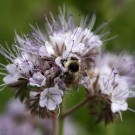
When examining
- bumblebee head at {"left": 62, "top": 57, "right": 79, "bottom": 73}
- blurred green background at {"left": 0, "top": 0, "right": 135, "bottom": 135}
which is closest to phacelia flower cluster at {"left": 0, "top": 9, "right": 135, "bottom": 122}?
bumblebee head at {"left": 62, "top": 57, "right": 79, "bottom": 73}

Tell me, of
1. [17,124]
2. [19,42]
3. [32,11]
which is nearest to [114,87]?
[19,42]

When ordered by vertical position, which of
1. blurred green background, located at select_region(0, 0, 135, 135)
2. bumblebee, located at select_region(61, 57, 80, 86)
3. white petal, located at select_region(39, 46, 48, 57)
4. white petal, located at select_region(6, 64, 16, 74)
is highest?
blurred green background, located at select_region(0, 0, 135, 135)

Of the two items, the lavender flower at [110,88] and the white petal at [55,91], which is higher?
the lavender flower at [110,88]

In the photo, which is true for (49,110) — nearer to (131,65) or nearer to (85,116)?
(131,65)

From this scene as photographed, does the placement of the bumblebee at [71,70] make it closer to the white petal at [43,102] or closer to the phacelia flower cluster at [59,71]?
the phacelia flower cluster at [59,71]

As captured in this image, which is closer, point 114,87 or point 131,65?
point 114,87

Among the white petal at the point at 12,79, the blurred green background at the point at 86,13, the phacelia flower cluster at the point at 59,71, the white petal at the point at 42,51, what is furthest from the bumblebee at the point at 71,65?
the blurred green background at the point at 86,13

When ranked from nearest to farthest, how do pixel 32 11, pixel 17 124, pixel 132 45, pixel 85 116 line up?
pixel 17 124 < pixel 85 116 < pixel 132 45 < pixel 32 11

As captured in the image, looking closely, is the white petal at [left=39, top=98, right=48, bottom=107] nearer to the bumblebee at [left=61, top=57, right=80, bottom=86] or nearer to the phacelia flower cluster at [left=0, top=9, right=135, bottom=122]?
the phacelia flower cluster at [left=0, top=9, right=135, bottom=122]
